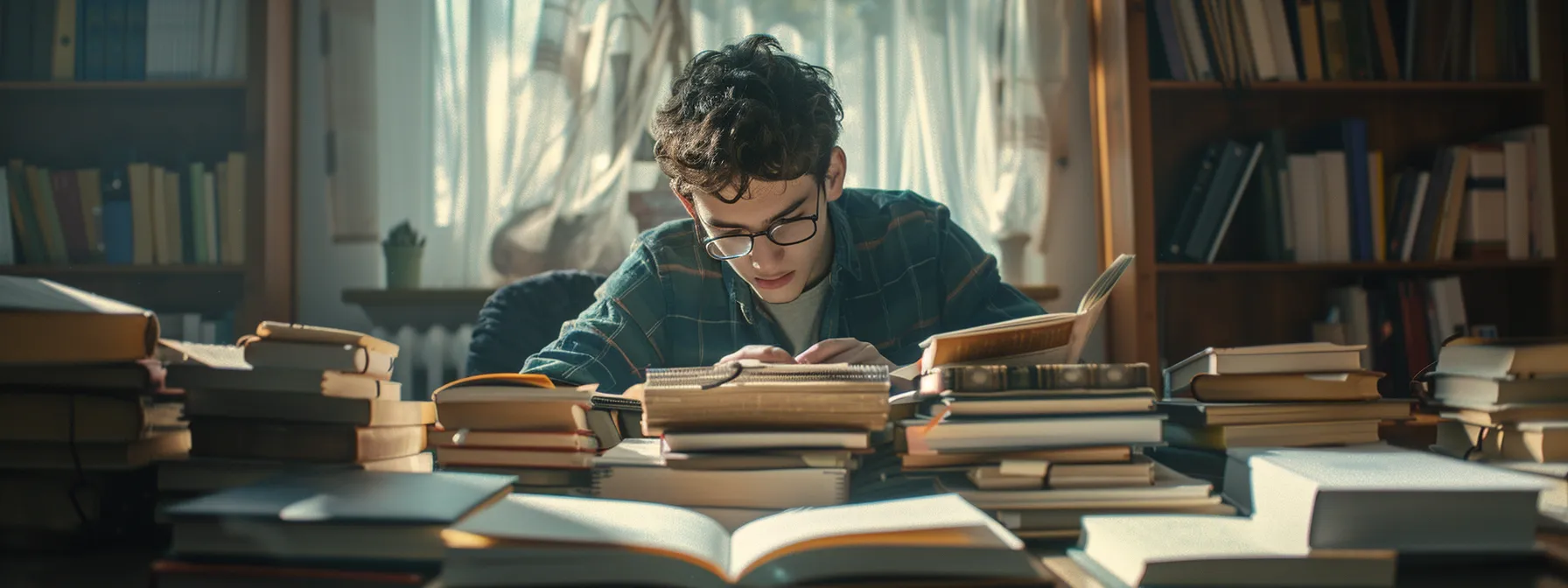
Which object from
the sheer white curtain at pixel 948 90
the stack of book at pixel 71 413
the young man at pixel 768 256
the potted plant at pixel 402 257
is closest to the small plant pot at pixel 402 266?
the potted plant at pixel 402 257

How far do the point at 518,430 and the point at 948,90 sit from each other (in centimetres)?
244

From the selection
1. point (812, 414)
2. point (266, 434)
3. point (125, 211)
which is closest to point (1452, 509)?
point (812, 414)

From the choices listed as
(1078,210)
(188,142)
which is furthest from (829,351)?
(188,142)

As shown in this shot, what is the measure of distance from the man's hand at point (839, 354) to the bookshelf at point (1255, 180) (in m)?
1.71

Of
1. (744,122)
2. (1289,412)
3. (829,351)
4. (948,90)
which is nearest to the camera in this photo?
(1289,412)

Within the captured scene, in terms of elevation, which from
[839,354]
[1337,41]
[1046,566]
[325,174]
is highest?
[1337,41]

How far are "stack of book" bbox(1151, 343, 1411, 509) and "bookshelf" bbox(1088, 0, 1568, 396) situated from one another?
1890 millimetres

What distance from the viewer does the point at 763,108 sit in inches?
53.0

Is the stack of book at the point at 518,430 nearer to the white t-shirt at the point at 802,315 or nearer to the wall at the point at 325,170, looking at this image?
the white t-shirt at the point at 802,315

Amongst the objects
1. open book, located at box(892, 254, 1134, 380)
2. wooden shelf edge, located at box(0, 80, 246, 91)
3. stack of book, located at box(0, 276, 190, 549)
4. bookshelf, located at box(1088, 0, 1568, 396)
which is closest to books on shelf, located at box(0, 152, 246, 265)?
wooden shelf edge, located at box(0, 80, 246, 91)

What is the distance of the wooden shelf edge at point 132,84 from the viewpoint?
2629 millimetres

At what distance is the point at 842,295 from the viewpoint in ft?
5.51

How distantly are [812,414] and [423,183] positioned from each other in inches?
97.9

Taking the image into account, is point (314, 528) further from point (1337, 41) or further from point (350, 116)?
point (1337, 41)
